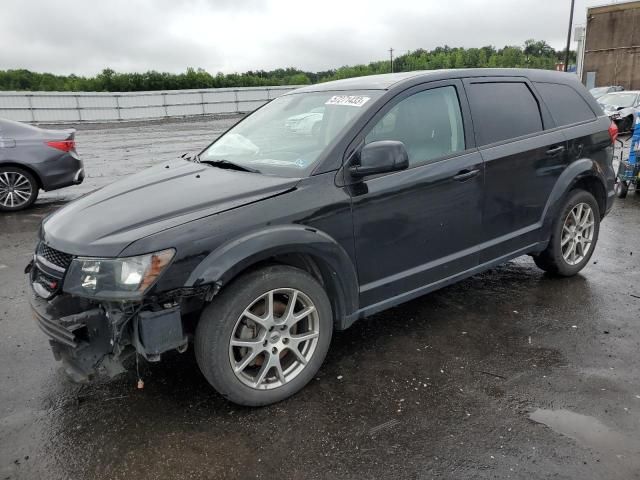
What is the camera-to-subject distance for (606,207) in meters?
4.92

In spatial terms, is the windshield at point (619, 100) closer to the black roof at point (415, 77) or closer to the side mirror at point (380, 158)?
the black roof at point (415, 77)

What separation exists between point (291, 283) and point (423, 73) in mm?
1938

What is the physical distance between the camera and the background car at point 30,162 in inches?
310

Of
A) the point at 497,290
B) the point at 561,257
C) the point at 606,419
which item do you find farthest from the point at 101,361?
the point at 561,257

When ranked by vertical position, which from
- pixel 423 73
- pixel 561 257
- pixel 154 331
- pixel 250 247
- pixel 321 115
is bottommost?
pixel 561 257

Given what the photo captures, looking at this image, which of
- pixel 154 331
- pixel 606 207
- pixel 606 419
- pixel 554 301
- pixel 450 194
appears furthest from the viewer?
pixel 606 207

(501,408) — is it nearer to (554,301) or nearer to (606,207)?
(554,301)

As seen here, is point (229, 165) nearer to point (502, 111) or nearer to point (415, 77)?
point (415, 77)

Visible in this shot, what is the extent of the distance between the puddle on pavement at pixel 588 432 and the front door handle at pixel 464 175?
5.21 ft

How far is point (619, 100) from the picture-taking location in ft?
62.9

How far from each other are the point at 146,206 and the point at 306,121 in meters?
1.36

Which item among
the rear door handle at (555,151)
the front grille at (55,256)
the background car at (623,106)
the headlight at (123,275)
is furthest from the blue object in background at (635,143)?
the background car at (623,106)

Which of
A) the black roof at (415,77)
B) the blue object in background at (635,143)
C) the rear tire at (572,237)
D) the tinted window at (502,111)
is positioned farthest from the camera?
the blue object in background at (635,143)

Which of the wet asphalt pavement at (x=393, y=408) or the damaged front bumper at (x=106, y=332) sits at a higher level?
the damaged front bumper at (x=106, y=332)
